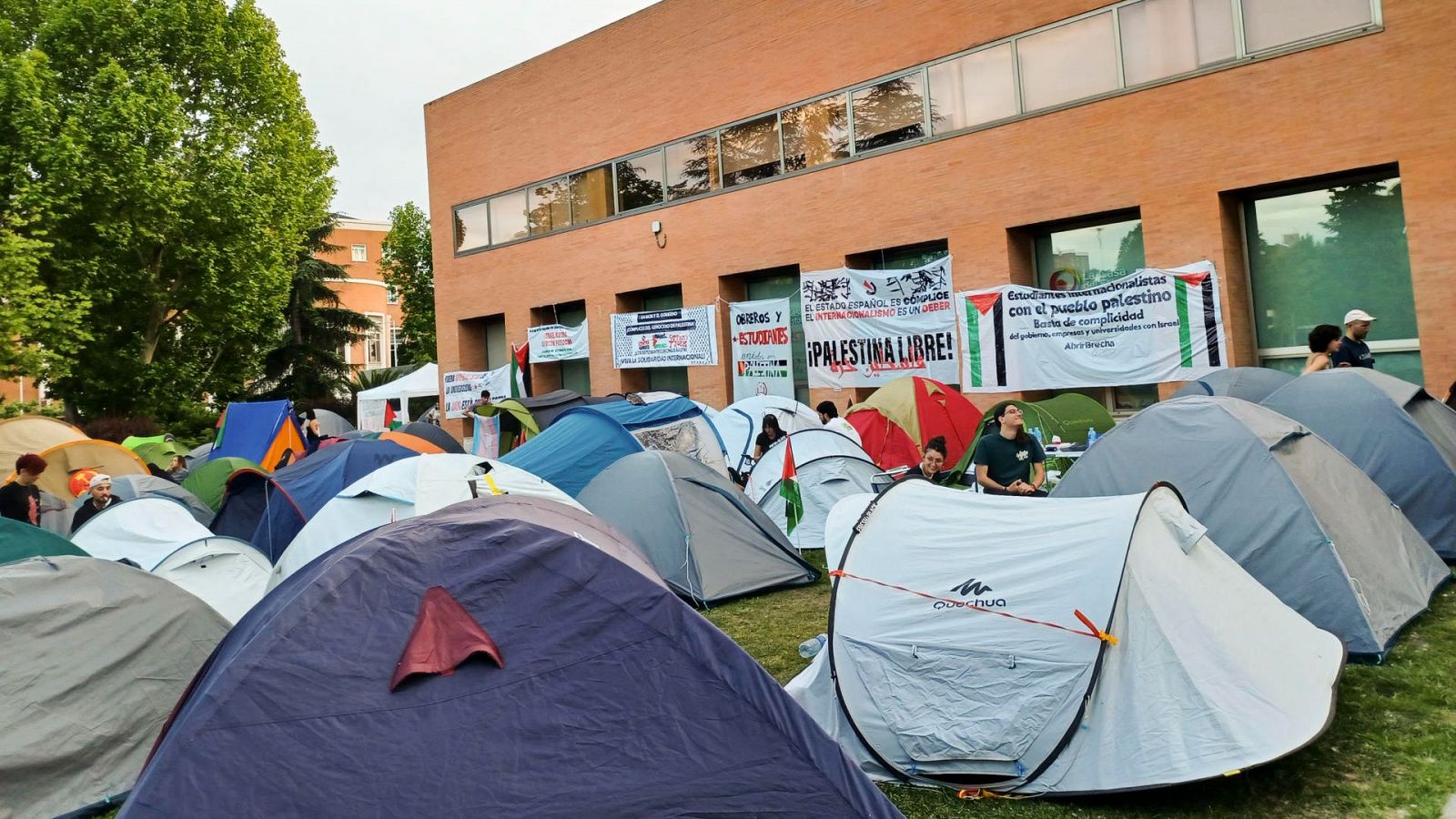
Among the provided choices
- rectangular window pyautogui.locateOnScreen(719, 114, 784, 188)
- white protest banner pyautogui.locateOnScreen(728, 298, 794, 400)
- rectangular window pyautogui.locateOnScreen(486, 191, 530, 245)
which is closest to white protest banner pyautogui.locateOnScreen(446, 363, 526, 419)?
rectangular window pyautogui.locateOnScreen(486, 191, 530, 245)

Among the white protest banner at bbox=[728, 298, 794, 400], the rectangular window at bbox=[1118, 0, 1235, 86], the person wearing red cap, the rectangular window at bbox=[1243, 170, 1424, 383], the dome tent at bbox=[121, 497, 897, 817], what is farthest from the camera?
the white protest banner at bbox=[728, 298, 794, 400]

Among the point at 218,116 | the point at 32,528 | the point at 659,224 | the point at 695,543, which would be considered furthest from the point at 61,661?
the point at 218,116

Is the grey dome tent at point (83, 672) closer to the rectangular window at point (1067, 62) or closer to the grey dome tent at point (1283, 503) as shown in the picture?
the grey dome tent at point (1283, 503)

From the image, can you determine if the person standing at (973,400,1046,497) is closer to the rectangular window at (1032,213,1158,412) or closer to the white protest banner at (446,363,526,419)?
the rectangular window at (1032,213,1158,412)

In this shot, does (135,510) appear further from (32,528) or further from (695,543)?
(695,543)

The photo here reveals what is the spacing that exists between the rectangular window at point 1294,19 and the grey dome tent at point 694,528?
964cm

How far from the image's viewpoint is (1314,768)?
436 cm

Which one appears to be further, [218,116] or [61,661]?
[218,116]

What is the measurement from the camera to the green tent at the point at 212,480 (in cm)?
1240

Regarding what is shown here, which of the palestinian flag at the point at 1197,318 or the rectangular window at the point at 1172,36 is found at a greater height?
the rectangular window at the point at 1172,36

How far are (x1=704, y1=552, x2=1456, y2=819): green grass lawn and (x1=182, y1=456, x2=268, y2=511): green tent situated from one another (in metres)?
10.8

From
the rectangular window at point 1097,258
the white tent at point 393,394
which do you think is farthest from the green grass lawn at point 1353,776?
the white tent at point 393,394

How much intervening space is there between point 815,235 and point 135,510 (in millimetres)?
12445

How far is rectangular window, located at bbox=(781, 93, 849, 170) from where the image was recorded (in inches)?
688
